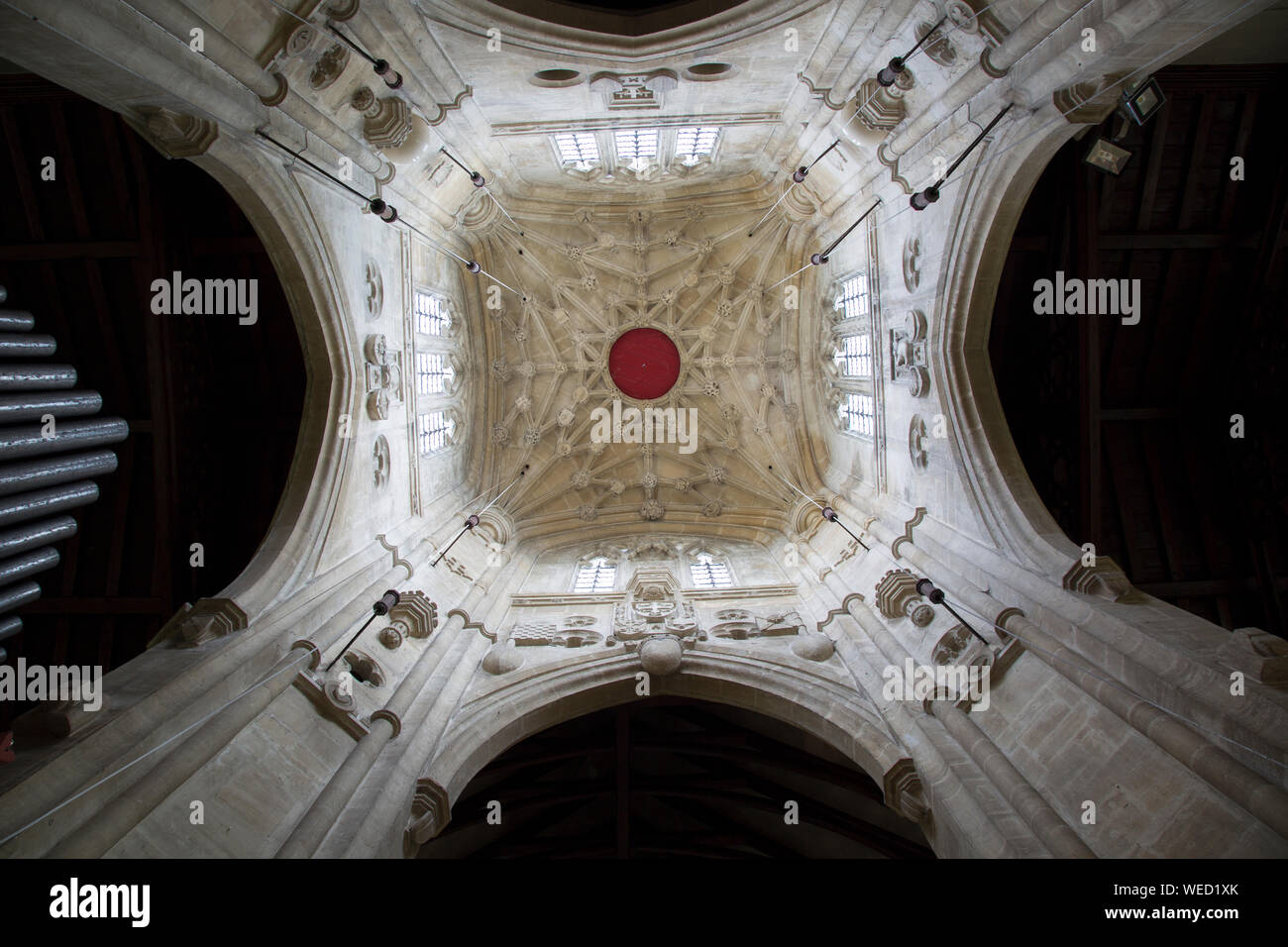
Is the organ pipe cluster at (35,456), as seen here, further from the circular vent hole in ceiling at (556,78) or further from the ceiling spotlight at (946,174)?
the ceiling spotlight at (946,174)

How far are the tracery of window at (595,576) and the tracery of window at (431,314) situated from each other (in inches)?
289

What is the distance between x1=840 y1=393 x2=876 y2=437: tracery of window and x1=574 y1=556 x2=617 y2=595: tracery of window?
283 inches

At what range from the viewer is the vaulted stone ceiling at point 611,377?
22125mm

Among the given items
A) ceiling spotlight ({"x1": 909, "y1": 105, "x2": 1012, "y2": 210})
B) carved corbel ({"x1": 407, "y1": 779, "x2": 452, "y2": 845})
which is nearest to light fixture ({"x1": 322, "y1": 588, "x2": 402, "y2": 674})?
carved corbel ({"x1": 407, "y1": 779, "x2": 452, "y2": 845})

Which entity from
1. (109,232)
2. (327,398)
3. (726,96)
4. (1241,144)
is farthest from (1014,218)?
(109,232)

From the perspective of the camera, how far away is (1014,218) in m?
11.6

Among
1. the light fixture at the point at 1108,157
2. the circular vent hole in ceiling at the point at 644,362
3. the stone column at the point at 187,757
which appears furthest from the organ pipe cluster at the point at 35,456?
the light fixture at the point at 1108,157

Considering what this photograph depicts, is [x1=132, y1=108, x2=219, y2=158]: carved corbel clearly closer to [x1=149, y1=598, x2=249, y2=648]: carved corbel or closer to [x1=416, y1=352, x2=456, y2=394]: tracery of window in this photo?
[x1=149, y1=598, x2=249, y2=648]: carved corbel

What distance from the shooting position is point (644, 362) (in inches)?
941

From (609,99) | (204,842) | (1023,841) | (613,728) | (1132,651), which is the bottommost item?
(613,728)

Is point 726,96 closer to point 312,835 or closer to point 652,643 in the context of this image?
point 652,643

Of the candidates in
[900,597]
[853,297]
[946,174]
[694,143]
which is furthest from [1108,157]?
[694,143]

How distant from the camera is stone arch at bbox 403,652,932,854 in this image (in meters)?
10.3

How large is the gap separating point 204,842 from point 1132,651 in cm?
1012
